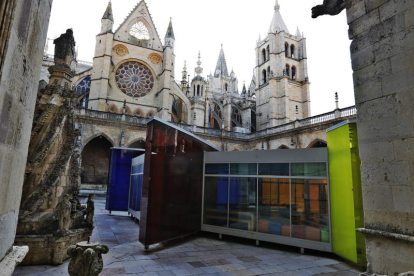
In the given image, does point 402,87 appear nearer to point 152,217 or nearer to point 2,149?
point 2,149

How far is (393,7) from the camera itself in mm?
2889

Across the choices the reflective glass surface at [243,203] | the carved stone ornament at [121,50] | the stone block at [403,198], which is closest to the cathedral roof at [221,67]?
the carved stone ornament at [121,50]

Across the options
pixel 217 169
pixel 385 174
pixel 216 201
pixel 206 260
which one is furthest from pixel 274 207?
pixel 385 174

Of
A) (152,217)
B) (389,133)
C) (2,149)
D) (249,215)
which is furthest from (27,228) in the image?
(389,133)

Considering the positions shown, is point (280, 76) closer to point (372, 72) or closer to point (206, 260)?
point (206, 260)

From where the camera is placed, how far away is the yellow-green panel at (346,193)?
555 centimetres

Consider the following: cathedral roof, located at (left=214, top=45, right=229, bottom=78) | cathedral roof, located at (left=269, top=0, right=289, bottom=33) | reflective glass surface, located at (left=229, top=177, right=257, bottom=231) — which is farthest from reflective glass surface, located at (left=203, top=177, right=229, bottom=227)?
cathedral roof, located at (left=214, top=45, right=229, bottom=78)

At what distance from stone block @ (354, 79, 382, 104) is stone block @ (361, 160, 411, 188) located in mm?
776

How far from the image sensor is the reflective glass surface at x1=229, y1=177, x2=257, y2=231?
7559 millimetres

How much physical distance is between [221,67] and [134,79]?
150ft

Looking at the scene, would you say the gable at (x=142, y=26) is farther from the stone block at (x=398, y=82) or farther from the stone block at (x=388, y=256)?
the stone block at (x=388, y=256)

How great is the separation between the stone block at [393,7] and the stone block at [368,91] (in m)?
0.77

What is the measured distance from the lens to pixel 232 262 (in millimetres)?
5629

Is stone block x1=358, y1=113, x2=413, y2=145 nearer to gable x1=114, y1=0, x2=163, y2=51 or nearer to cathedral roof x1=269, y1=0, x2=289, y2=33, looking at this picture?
gable x1=114, y1=0, x2=163, y2=51
